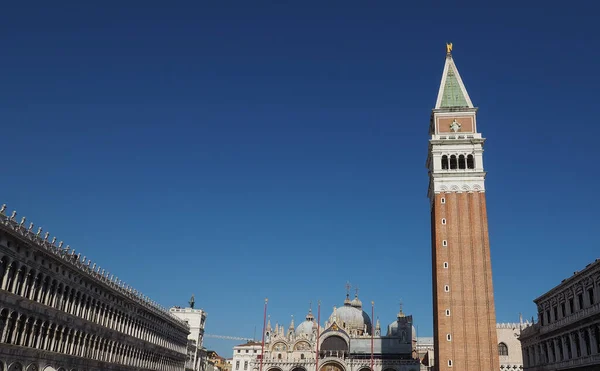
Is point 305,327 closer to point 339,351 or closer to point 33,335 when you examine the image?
point 339,351

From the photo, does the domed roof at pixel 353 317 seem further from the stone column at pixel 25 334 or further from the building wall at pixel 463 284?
the stone column at pixel 25 334

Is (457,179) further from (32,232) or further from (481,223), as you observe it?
(32,232)

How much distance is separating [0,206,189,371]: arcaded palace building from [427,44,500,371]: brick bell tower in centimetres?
3481

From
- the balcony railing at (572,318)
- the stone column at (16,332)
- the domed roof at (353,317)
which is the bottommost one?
the stone column at (16,332)

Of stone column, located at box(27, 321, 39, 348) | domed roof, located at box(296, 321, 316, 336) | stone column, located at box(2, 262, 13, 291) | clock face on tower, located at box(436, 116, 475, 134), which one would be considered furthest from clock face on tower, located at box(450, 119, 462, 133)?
domed roof, located at box(296, 321, 316, 336)

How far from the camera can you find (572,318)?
47.5m

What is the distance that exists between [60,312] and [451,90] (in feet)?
182

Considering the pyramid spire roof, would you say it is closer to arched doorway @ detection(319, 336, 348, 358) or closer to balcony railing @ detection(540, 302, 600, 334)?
balcony railing @ detection(540, 302, 600, 334)

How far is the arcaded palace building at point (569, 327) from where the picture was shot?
43.2 metres

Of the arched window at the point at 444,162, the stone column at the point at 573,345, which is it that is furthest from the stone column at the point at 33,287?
the arched window at the point at 444,162

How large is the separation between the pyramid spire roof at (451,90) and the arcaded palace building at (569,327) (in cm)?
2851

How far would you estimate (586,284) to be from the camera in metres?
45.0

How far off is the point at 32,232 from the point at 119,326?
77.0 feet

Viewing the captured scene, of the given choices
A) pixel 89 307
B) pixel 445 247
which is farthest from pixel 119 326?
pixel 445 247
